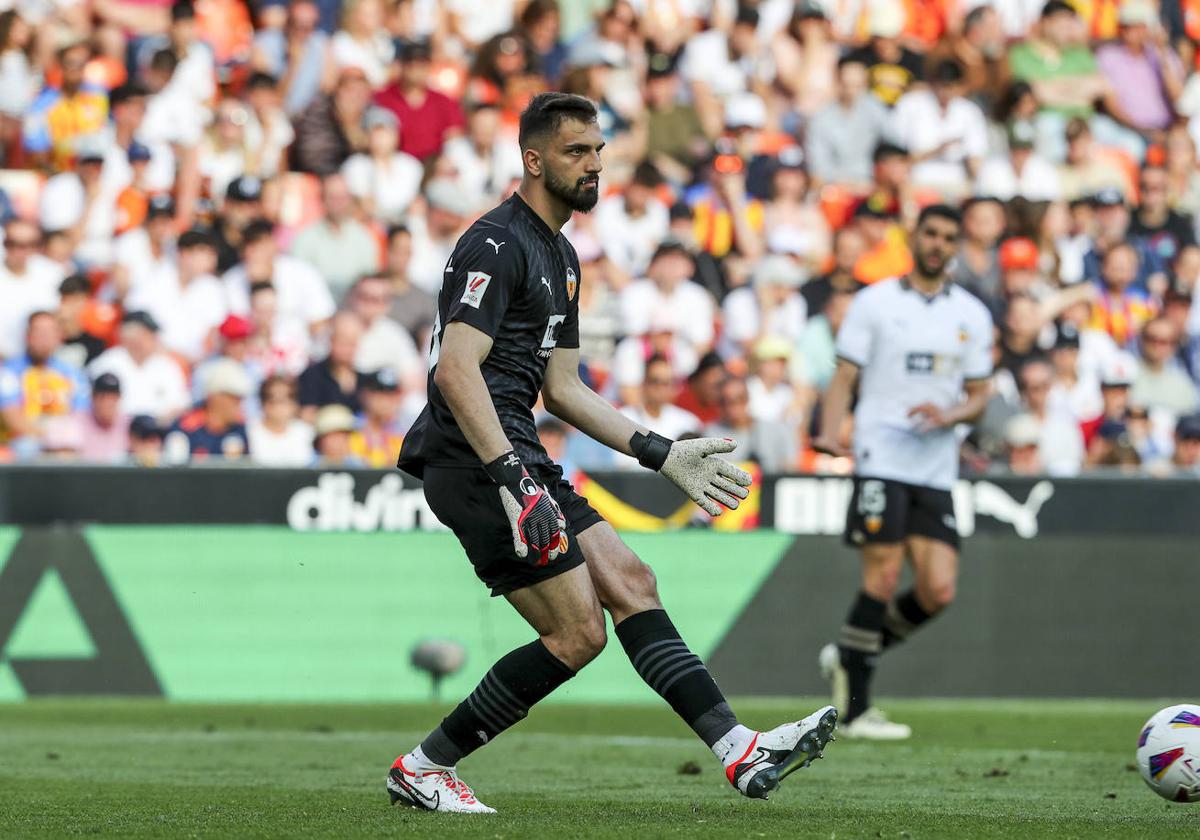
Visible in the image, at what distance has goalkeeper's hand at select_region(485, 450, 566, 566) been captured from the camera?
21.5 ft

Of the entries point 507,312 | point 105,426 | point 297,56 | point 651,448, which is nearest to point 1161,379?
point 297,56

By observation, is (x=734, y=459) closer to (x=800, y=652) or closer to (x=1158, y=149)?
(x=800, y=652)

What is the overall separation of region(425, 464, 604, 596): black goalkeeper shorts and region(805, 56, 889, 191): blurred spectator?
1269 centimetres

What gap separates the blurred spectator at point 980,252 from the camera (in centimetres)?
1800

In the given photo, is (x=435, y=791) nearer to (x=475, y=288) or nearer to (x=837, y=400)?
(x=475, y=288)

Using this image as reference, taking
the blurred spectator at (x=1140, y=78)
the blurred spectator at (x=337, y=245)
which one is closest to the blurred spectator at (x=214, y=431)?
the blurred spectator at (x=337, y=245)

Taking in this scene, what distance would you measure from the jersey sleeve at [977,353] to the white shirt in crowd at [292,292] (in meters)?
6.85

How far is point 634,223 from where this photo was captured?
59.0 ft

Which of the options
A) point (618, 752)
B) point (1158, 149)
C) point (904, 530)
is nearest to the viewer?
point (618, 752)

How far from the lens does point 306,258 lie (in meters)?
17.2

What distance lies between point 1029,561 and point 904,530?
368 cm

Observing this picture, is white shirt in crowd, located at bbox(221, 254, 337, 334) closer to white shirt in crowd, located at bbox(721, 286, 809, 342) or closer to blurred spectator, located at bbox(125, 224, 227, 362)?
blurred spectator, located at bbox(125, 224, 227, 362)

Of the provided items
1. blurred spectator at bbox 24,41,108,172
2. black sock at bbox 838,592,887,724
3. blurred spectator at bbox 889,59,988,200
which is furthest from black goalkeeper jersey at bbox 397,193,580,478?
blurred spectator at bbox 889,59,988,200

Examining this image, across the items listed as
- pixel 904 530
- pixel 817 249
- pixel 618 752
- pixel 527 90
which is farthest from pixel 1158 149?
pixel 618 752
